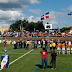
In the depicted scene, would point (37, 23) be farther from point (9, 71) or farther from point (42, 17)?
point (9, 71)

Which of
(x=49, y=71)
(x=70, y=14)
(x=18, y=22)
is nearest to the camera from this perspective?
(x=49, y=71)

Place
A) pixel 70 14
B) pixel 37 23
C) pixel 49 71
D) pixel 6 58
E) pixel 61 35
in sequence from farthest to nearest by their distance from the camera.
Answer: pixel 37 23 → pixel 61 35 → pixel 70 14 → pixel 6 58 → pixel 49 71

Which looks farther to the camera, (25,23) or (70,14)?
(25,23)

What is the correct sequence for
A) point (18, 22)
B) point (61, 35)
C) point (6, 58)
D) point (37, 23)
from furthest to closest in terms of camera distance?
1. point (18, 22)
2. point (37, 23)
3. point (61, 35)
4. point (6, 58)

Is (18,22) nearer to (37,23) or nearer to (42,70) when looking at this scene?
(37,23)

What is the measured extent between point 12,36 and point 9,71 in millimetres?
41050

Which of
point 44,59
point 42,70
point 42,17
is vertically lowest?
point 42,70

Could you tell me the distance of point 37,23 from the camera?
365 ft

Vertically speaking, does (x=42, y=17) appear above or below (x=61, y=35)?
above

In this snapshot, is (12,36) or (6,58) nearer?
(6,58)

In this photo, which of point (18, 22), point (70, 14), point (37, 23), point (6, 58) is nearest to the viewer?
point (6, 58)

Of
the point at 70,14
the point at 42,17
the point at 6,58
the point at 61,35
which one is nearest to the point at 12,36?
the point at 61,35

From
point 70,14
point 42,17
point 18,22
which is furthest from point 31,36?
point 18,22

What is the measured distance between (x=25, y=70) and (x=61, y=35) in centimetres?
3827
